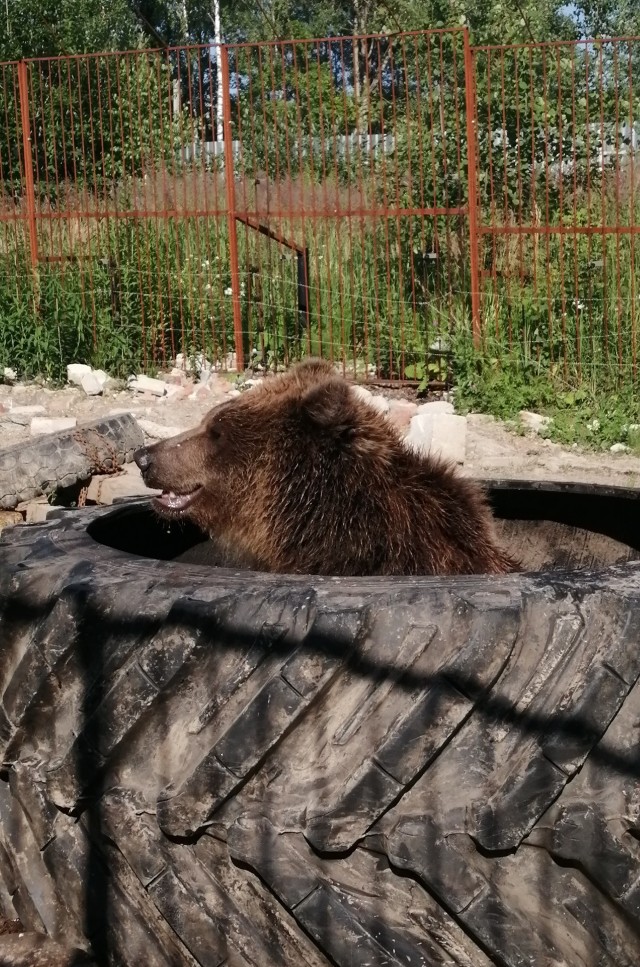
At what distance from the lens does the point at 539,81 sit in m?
12.5

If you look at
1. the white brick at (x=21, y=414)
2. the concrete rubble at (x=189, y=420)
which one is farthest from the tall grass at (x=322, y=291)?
the white brick at (x=21, y=414)

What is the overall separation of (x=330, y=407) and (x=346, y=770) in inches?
62.9

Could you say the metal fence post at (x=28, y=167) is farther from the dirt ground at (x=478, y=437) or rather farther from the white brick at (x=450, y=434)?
the white brick at (x=450, y=434)

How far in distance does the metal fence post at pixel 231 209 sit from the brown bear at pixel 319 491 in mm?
9089

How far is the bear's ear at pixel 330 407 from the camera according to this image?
11.2 feet

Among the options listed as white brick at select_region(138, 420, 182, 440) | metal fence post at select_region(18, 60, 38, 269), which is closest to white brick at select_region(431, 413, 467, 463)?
white brick at select_region(138, 420, 182, 440)

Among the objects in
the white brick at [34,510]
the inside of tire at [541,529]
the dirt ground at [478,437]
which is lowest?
the dirt ground at [478,437]

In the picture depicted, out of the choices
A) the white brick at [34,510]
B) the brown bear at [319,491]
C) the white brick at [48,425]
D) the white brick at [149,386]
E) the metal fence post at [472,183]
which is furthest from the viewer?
the white brick at [149,386]

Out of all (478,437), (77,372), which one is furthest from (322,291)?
(478,437)

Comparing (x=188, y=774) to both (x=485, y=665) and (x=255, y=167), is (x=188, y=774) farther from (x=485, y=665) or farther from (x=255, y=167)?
(x=255, y=167)

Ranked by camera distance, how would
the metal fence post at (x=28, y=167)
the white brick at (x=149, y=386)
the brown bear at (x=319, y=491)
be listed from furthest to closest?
the metal fence post at (x=28, y=167)
the white brick at (x=149, y=386)
the brown bear at (x=319, y=491)

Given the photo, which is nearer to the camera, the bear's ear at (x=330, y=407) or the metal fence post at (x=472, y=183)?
the bear's ear at (x=330, y=407)

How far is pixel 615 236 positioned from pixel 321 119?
3.33 meters

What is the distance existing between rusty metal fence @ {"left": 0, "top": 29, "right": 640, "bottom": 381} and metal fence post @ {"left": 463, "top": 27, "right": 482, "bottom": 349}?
3cm
